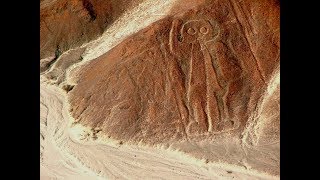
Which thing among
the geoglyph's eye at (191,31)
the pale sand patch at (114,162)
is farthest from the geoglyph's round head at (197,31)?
the pale sand patch at (114,162)

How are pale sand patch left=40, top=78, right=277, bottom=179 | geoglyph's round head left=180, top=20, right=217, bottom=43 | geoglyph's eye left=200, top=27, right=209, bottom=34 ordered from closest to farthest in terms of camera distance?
pale sand patch left=40, top=78, right=277, bottom=179 → geoglyph's round head left=180, top=20, right=217, bottom=43 → geoglyph's eye left=200, top=27, right=209, bottom=34

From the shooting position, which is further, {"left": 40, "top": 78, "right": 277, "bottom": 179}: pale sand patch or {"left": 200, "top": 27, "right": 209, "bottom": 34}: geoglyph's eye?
{"left": 200, "top": 27, "right": 209, "bottom": 34}: geoglyph's eye

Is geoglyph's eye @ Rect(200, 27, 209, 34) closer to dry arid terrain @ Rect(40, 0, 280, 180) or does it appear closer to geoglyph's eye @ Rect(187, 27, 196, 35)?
dry arid terrain @ Rect(40, 0, 280, 180)

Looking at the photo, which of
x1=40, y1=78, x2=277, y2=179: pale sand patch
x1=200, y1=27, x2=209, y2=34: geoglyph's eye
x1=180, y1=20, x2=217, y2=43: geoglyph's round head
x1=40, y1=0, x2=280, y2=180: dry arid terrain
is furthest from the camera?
x1=200, y1=27, x2=209, y2=34: geoglyph's eye

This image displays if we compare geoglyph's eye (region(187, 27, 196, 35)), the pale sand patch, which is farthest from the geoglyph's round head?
the pale sand patch

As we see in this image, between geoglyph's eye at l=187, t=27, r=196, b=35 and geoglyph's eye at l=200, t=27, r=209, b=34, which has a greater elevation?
geoglyph's eye at l=187, t=27, r=196, b=35

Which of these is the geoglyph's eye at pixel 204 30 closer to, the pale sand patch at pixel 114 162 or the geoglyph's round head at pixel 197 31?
the geoglyph's round head at pixel 197 31

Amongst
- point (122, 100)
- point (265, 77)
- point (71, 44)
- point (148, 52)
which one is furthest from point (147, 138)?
point (71, 44)

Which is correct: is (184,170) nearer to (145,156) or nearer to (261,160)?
(145,156)
